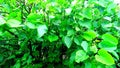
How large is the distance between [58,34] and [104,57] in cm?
33

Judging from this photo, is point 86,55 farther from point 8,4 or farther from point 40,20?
point 8,4

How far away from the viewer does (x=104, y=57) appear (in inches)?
46.9

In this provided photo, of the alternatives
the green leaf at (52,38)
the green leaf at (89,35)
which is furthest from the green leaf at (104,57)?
the green leaf at (52,38)

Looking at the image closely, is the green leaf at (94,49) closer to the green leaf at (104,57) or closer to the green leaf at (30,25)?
the green leaf at (104,57)

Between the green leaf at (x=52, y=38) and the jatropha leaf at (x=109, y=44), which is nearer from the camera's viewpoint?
the jatropha leaf at (x=109, y=44)

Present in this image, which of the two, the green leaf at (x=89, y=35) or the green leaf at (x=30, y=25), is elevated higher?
the green leaf at (x=30, y=25)

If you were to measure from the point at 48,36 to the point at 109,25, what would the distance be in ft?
1.20

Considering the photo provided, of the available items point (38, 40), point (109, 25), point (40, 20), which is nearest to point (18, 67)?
point (38, 40)

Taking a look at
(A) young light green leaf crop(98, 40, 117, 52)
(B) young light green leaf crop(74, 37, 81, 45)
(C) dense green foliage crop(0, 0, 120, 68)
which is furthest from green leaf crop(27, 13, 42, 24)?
(A) young light green leaf crop(98, 40, 117, 52)

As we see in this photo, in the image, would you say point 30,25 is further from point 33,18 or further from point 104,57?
point 104,57

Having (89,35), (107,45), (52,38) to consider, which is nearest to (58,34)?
(52,38)

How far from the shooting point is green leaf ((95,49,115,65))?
3.87 ft

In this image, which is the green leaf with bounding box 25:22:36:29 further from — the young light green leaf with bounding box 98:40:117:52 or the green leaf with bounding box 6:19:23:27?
the young light green leaf with bounding box 98:40:117:52

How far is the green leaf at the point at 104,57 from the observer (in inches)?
46.5
